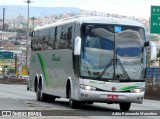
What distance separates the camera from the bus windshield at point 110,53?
75.0ft

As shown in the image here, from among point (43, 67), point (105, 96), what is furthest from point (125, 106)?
point (43, 67)

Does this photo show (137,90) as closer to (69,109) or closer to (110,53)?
(110,53)

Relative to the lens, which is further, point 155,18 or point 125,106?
point 155,18

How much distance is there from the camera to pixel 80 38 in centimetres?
2286

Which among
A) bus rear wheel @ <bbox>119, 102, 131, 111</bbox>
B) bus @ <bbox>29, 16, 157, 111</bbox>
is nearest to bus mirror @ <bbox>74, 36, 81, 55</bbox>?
bus @ <bbox>29, 16, 157, 111</bbox>

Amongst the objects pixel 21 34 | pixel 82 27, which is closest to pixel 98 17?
pixel 82 27

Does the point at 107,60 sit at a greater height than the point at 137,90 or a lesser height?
greater

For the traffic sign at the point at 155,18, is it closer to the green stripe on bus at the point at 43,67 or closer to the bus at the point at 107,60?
the green stripe on bus at the point at 43,67

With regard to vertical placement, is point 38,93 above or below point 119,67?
below

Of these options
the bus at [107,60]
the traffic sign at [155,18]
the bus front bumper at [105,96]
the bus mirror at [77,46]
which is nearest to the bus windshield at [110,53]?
the bus at [107,60]

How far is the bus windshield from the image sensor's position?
2286cm

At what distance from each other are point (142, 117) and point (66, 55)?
5.66 metres

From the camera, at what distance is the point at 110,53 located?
23.0 meters

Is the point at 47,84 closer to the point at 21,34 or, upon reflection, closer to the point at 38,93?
the point at 38,93
